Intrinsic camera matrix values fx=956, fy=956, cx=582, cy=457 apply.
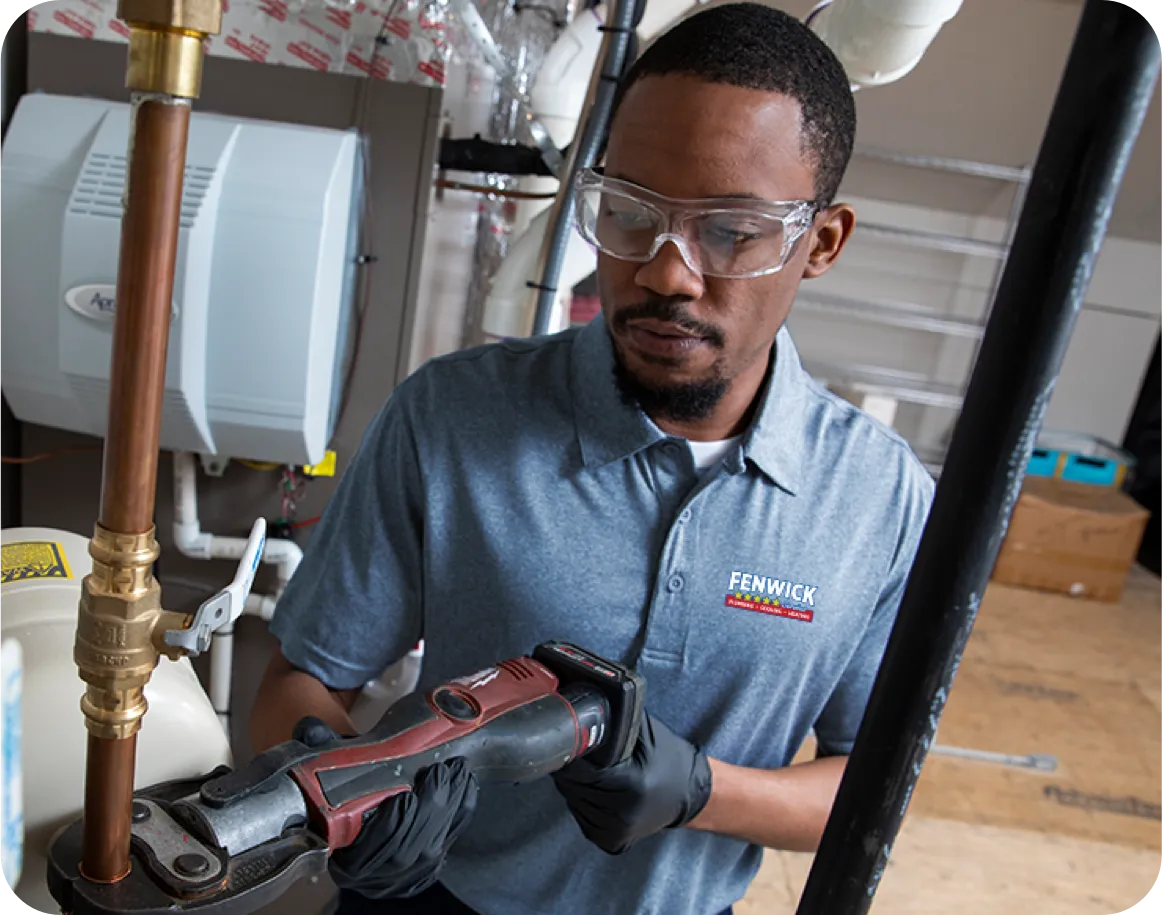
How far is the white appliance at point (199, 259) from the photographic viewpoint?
4.75 feet

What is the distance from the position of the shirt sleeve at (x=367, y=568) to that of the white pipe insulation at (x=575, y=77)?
0.64 meters

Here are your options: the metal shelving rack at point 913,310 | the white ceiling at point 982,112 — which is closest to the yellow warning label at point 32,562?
the white ceiling at point 982,112

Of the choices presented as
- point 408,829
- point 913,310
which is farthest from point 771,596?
point 913,310

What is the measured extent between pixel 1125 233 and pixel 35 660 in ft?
17.3

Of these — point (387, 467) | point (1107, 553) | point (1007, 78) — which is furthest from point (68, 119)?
point (1107, 553)

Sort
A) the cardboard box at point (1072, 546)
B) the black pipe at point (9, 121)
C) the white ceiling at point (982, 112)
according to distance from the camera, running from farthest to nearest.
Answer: the cardboard box at point (1072, 546), the white ceiling at point (982, 112), the black pipe at point (9, 121)

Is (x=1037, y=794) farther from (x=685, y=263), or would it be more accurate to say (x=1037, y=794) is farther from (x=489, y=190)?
(x=685, y=263)

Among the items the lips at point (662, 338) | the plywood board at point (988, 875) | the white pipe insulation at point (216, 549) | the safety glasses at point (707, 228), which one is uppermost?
the safety glasses at point (707, 228)

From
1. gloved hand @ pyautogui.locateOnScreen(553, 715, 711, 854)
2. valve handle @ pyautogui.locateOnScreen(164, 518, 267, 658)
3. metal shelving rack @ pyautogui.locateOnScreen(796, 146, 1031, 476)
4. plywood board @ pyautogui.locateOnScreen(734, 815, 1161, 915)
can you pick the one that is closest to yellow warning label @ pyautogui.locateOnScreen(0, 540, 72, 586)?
valve handle @ pyautogui.locateOnScreen(164, 518, 267, 658)

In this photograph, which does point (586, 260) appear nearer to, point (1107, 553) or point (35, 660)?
point (35, 660)

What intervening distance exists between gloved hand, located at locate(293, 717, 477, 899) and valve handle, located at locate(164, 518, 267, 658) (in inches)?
8.8

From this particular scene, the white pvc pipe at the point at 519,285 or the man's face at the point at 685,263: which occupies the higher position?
the man's face at the point at 685,263

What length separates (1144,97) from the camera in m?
0.28

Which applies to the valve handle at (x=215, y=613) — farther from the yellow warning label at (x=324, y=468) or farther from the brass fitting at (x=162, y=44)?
the yellow warning label at (x=324, y=468)
